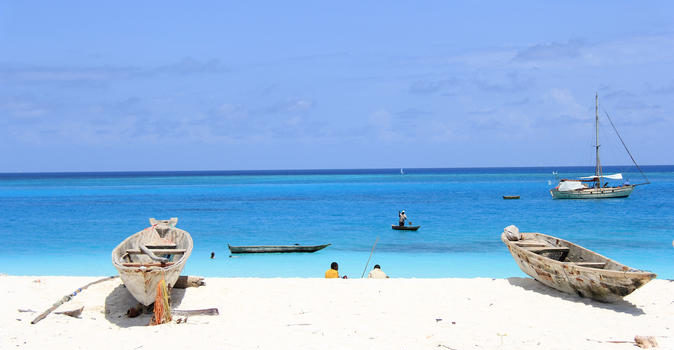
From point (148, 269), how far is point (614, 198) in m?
49.3

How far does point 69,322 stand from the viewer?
31.3 ft

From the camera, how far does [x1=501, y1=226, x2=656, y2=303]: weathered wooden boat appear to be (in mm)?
9781

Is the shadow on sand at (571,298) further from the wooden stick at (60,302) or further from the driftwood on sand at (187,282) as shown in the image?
the wooden stick at (60,302)

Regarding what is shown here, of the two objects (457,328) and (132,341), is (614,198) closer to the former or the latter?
(457,328)

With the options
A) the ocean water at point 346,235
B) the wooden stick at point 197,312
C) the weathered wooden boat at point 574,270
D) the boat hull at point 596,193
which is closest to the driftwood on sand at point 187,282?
the wooden stick at point 197,312

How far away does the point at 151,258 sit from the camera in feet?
37.9

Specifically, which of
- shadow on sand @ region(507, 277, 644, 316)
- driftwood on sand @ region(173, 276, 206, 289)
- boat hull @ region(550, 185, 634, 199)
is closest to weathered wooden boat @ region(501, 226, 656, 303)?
shadow on sand @ region(507, 277, 644, 316)

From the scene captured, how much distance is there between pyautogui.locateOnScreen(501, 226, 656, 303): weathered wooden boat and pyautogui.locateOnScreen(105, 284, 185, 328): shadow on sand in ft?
24.6

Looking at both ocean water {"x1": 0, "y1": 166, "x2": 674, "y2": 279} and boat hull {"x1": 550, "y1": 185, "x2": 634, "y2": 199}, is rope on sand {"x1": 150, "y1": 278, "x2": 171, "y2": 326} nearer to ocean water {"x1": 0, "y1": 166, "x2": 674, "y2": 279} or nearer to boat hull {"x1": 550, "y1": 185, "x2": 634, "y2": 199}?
ocean water {"x1": 0, "y1": 166, "x2": 674, "y2": 279}

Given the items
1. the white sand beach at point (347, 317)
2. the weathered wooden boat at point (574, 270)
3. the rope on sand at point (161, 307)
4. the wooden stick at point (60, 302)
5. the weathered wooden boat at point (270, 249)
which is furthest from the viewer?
the weathered wooden boat at point (270, 249)

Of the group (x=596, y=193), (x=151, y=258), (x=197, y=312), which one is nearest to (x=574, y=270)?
(x=197, y=312)

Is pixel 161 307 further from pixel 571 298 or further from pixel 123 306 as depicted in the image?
pixel 571 298

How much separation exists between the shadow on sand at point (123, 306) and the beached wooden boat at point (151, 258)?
0.38 metres

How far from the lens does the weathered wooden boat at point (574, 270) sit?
9.78 m
